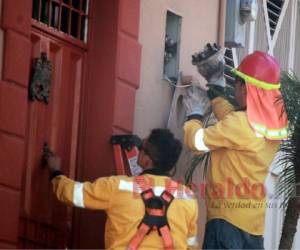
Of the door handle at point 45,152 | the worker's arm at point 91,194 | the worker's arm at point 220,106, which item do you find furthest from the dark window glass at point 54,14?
the worker's arm at point 91,194

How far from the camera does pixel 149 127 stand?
969 cm

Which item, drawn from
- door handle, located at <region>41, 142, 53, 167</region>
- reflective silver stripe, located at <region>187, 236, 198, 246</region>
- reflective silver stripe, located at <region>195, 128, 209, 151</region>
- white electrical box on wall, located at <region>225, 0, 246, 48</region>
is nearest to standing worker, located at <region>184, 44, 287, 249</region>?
reflective silver stripe, located at <region>195, 128, 209, 151</region>

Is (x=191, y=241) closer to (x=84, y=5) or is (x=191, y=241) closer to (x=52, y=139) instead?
(x=52, y=139)

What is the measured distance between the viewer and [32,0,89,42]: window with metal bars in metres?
9.01

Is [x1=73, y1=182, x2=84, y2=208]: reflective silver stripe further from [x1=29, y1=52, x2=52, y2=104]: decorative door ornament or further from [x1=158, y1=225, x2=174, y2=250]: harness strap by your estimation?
[x1=29, y1=52, x2=52, y2=104]: decorative door ornament

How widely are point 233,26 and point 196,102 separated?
6.25ft

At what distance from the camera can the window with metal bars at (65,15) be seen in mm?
9008

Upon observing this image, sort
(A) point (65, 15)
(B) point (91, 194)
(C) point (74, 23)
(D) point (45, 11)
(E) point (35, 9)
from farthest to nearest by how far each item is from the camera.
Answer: (C) point (74, 23)
(A) point (65, 15)
(D) point (45, 11)
(E) point (35, 9)
(B) point (91, 194)

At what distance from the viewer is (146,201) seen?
7.94 metres

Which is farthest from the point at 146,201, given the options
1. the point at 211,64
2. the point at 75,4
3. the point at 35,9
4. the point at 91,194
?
A: the point at 75,4

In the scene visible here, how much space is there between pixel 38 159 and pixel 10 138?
60 cm

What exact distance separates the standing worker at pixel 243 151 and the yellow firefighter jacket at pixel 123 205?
17.2 inches

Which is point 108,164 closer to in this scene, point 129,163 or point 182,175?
point 129,163

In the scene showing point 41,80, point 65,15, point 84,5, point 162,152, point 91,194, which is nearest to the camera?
point 91,194
